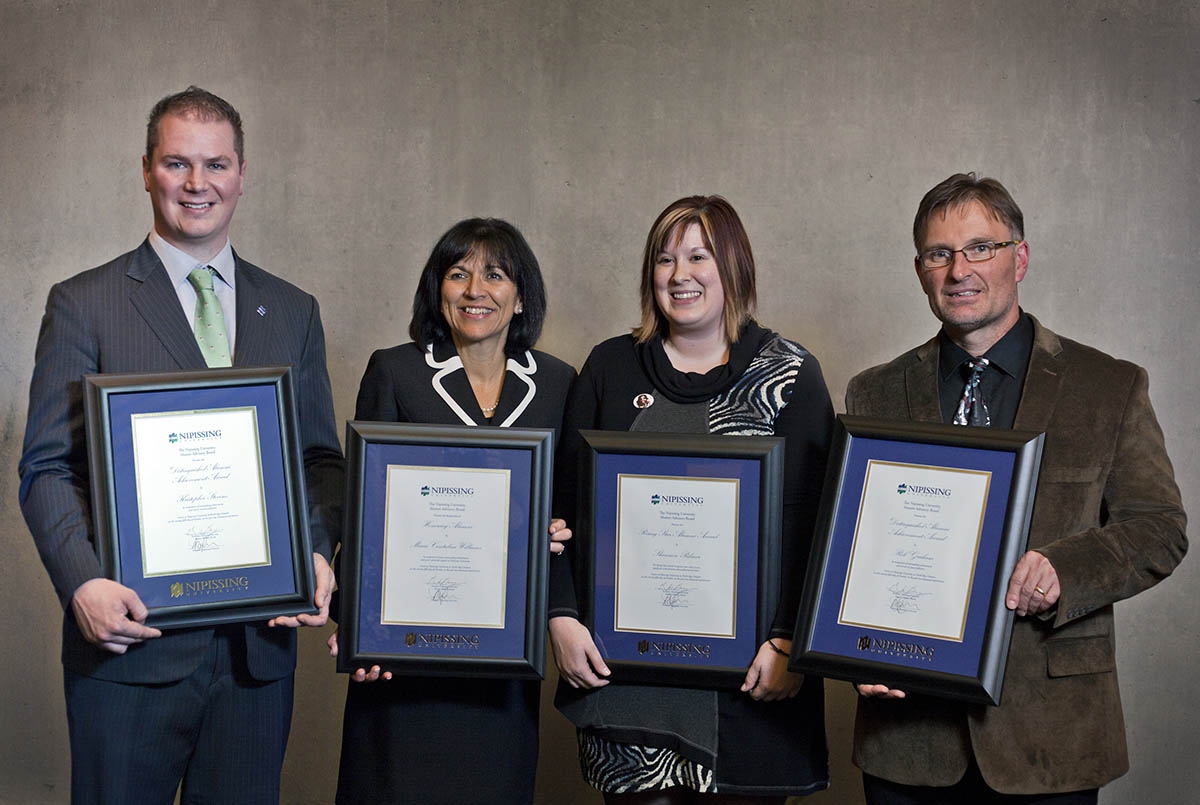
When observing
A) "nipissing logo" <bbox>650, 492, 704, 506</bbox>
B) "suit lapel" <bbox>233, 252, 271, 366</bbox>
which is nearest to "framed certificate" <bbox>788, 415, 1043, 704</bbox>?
"nipissing logo" <bbox>650, 492, 704, 506</bbox>

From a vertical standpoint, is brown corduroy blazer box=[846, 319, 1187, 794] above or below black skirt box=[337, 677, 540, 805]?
above

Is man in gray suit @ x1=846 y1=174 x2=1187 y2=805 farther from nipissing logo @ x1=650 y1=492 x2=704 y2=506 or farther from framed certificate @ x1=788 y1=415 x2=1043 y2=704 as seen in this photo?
nipissing logo @ x1=650 y1=492 x2=704 y2=506

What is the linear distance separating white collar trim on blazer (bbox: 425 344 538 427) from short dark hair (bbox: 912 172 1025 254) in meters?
0.94

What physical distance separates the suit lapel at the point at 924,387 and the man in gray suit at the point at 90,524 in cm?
127

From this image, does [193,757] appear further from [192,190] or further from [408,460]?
[192,190]

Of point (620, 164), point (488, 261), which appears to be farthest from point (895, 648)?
point (620, 164)

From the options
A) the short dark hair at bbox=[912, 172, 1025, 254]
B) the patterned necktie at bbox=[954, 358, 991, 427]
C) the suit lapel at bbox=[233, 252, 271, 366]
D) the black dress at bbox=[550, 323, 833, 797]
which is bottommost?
the black dress at bbox=[550, 323, 833, 797]

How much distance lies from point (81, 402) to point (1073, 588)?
1959mm

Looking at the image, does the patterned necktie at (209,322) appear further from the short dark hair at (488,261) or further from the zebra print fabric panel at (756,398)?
the zebra print fabric panel at (756,398)

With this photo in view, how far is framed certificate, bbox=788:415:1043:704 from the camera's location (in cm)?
189

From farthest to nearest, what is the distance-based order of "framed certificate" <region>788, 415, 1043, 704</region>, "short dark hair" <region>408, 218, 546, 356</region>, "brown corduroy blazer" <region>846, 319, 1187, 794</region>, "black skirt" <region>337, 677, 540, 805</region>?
1. "short dark hair" <region>408, 218, 546, 356</region>
2. "black skirt" <region>337, 677, 540, 805</region>
3. "brown corduroy blazer" <region>846, 319, 1187, 794</region>
4. "framed certificate" <region>788, 415, 1043, 704</region>

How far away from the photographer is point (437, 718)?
93.4 inches
